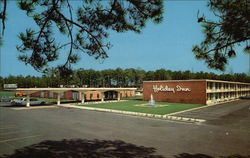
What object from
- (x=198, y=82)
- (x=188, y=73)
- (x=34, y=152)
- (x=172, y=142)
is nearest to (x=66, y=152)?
(x=34, y=152)

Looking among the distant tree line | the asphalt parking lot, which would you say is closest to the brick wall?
the asphalt parking lot

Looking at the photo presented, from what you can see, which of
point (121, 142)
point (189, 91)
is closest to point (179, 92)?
point (189, 91)

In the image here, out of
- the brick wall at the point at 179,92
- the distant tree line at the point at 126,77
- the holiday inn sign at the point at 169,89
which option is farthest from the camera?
the distant tree line at the point at 126,77

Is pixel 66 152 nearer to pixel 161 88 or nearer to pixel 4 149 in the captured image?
pixel 4 149

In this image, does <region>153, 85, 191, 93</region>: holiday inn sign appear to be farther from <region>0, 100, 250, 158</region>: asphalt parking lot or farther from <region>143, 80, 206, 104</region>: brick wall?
<region>0, 100, 250, 158</region>: asphalt parking lot

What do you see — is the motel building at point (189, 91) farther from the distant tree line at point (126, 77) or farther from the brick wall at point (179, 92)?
the distant tree line at point (126, 77)

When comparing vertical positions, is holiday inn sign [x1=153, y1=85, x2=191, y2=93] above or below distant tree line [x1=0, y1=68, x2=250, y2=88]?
below

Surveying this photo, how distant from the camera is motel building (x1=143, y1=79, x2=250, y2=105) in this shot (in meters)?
40.2

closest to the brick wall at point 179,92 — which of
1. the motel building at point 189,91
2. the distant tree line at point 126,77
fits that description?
the motel building at point 189,91

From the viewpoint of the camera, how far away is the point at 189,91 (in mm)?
41469

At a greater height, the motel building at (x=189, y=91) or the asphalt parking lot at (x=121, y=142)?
the motel building at (x=189, y=91)

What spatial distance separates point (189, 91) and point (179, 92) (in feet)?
7.09

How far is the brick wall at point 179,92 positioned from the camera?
40125mm

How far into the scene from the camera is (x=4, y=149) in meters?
11.0
